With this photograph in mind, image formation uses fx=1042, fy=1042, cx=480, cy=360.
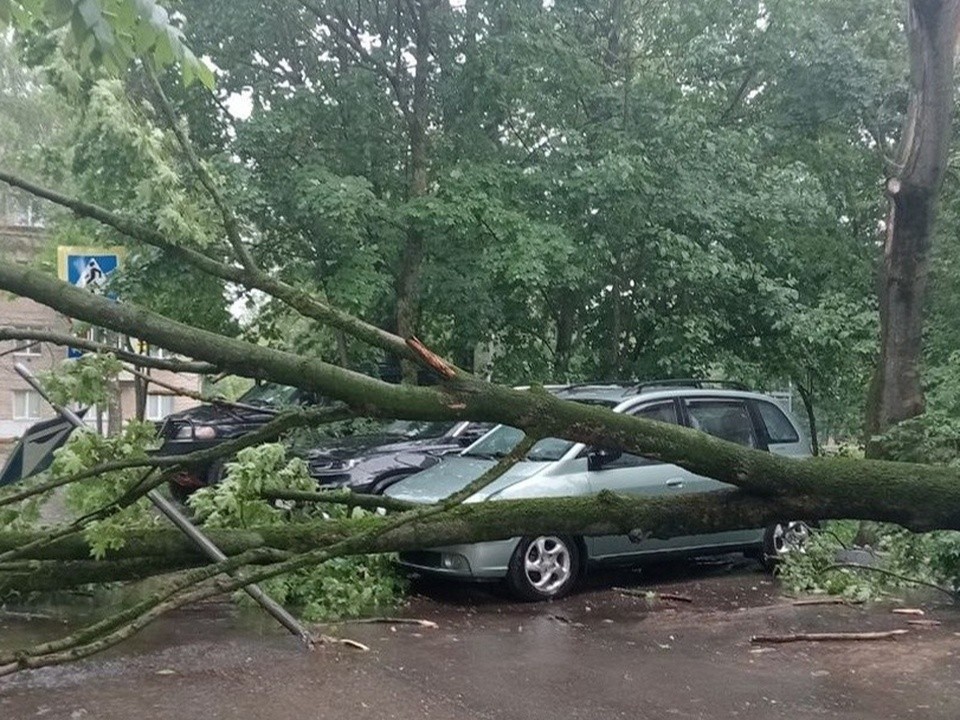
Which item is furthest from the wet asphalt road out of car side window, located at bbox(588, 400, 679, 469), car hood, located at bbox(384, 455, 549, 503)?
car side window, located at bbox(588, 400, 679, 469)

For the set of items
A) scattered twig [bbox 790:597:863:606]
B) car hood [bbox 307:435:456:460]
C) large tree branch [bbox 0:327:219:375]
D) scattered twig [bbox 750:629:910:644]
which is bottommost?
scattered twig [bbox 750:629:910:644]

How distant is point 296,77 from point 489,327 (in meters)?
4.85

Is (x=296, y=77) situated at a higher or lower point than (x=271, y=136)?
higher

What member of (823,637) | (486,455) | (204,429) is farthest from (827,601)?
(204,429)

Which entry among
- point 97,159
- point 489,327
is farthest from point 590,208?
point 97,159

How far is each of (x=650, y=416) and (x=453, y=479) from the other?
6.16 feet

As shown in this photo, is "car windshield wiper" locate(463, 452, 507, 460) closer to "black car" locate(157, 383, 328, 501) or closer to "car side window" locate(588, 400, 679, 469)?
"car side window" locate(588, 400, 679, 469)

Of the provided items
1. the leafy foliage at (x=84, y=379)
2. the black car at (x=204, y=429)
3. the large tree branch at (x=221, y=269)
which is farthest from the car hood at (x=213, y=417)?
the large tree branch at (x=221, y=269)

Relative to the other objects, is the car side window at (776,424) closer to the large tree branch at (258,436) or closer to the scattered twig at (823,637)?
the scattered twig at (823,637)

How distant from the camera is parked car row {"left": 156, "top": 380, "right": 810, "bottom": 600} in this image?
863 cm

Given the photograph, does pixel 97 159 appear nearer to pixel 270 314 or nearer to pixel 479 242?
pixel 270 314

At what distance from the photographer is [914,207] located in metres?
10.5

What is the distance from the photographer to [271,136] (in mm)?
14508

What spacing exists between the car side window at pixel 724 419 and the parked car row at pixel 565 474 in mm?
10
